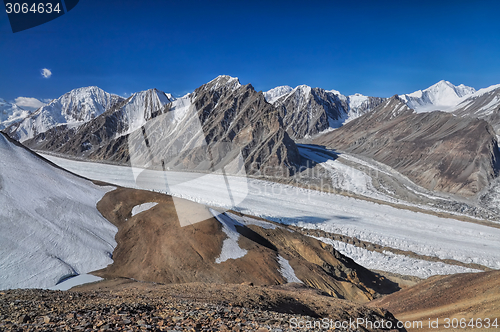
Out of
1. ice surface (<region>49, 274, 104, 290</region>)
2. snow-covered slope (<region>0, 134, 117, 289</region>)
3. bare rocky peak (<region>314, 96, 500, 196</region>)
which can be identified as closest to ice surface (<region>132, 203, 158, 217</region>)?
snow-covered slope (<region>0, 134, 117, 289</region>)

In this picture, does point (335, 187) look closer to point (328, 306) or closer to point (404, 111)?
point (328, 306)

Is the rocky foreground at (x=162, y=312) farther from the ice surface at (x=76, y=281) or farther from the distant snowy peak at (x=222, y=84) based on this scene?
the distant snowy peak at (x=222, y=84)

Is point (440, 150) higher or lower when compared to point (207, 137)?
lower

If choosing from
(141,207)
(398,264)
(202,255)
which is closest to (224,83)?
(141,207)

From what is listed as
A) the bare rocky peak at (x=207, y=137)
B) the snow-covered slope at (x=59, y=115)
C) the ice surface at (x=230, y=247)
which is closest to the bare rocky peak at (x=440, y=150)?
the bare rocky peak at (x=207, y=137)

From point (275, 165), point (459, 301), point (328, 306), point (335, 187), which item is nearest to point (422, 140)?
point (335, 187)

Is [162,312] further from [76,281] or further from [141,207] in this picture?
[141,207]

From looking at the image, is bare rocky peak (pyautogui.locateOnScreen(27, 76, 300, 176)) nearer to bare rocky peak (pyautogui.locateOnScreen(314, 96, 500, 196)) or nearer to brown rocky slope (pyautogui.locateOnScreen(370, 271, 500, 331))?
bare rocky peak (pyautogui.locateOnScreen(314, 96, 500, 196))
